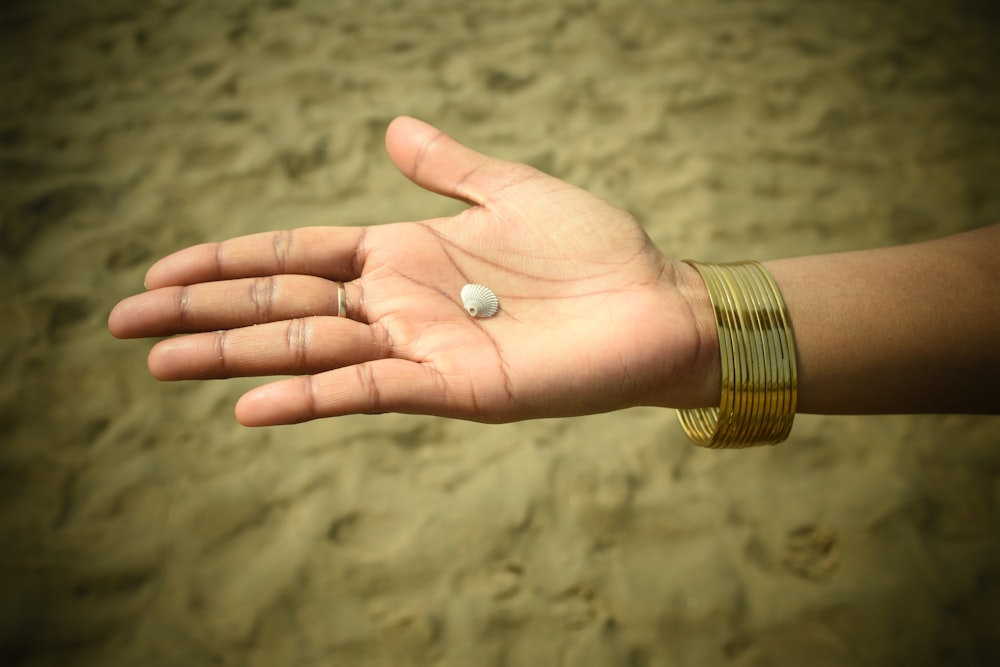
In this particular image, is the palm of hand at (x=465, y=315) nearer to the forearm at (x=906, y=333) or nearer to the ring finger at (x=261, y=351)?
the ring finger at (x=261, y=351)

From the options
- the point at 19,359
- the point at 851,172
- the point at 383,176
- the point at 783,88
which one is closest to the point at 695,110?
the point at 783,88

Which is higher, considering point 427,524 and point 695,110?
point 695,110

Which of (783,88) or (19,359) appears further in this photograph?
(783,88)

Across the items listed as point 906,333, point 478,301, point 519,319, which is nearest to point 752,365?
point 906,333

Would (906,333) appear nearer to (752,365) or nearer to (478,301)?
(752,365)

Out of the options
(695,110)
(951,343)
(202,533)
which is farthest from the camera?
(695,110)

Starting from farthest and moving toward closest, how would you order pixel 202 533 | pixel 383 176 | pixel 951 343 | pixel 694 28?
1. pixel 694 28
2. pixel 383 176
3. pixel 202 533
4. pixel 951 343

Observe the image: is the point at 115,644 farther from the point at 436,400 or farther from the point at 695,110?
the point at 695,110

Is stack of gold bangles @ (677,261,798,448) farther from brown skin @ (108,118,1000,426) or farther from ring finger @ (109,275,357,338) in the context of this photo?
ring finger @ (109,275,357,338)
